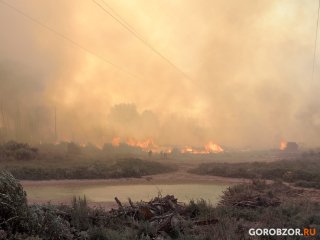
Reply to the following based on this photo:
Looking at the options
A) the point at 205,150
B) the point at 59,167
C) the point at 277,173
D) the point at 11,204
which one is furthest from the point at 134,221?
the point at 205,150

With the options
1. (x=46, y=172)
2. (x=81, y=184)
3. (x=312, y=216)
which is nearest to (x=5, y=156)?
(x=46, y=172)

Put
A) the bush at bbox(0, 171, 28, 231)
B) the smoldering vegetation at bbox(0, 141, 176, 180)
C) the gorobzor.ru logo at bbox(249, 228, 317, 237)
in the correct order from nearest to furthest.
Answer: the bush at bbox(0, 171, 28, 231) < the gorobzor.ru logo at bbox(249, 228, 317, 237) < the smoldering vegetation at bbox(0, 141, 176, 180)

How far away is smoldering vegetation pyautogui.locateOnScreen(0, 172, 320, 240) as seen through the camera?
10250mm

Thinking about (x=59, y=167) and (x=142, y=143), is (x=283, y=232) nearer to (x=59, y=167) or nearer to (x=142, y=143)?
(x=59, y=167)

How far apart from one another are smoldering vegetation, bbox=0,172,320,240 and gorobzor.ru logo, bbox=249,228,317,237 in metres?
0.34

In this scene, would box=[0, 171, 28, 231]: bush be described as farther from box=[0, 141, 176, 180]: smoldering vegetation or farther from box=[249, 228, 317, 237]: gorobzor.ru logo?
box=[0, 141, 176, 180]: smoldering vegetation

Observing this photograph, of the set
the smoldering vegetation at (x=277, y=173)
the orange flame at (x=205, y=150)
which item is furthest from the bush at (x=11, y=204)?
the orange flame at (x=205, y=150)

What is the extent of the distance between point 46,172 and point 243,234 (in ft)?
124

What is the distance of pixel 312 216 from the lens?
14258 mm

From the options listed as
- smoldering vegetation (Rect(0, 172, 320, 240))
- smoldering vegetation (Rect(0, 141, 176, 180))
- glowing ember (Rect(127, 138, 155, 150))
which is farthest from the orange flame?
smoldering vegetation (Rect(0, 172, 320, 240))

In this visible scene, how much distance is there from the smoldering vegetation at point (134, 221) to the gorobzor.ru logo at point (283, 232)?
0.34 meters

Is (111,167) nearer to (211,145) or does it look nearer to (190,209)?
(190,209)

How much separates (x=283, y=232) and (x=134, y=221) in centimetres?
497

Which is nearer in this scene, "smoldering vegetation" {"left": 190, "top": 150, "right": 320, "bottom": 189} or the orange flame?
"smoldering vegetation" {"left": 190, "top": 150, "right": 320, "bottom": 189}
